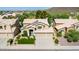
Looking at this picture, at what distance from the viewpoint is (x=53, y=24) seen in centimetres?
193

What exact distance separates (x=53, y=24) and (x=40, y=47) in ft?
0.84

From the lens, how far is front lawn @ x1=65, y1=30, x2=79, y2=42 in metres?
1.91

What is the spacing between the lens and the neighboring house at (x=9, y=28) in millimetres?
1911

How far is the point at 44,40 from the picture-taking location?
6.27ft

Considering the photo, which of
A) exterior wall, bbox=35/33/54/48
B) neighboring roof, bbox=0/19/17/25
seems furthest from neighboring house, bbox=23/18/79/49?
neighboring roof, bbox=0/19/17/25

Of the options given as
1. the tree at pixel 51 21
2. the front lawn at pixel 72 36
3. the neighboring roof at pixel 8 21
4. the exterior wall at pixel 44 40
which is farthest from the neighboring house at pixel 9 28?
the front lawn at pixel 72 36

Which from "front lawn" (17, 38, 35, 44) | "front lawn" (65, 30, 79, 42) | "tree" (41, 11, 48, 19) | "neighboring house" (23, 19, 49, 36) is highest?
"tree" (41, 11, 48, 19)

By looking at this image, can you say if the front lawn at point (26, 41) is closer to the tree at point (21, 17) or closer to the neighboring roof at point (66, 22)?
the tree at point (21, 17)

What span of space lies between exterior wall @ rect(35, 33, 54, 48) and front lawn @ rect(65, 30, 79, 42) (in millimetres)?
160

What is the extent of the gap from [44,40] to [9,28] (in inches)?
14.0

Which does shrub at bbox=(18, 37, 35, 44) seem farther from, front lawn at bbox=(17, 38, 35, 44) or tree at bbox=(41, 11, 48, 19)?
tree at bbox=(41, 11, 48, 19)

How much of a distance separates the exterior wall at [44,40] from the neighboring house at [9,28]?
0.21m
